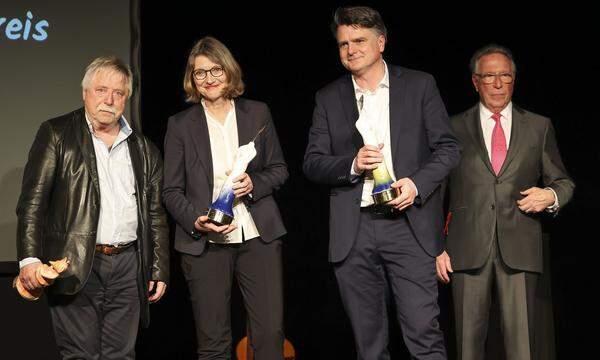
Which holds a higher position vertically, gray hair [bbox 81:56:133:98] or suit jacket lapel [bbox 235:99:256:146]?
gray hair [bbox 81:56:133:98]

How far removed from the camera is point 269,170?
3.62 metres

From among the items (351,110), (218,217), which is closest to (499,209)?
(351,110)

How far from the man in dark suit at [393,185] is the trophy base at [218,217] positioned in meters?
0.43

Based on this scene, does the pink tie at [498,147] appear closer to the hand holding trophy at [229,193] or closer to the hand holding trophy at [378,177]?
the hand holding trophy at [378,177]

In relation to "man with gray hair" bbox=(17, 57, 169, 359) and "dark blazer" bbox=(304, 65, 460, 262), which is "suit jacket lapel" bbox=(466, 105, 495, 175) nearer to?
"dark blazer" bbox=(304, 65, 460, 262)

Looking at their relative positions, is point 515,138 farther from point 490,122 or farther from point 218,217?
point 218,217

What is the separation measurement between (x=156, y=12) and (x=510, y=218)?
2280 millimetres

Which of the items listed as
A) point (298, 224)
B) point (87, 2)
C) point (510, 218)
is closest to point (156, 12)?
point (87, 2)

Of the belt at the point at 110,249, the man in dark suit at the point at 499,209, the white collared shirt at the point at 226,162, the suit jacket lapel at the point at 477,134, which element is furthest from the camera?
the suit jacket lapel at the point at 477,134

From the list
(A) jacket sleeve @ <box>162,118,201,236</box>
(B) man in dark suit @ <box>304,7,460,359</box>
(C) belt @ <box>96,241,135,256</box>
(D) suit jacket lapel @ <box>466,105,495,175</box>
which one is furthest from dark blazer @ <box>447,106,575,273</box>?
(C) belt @ <box>96,241,135,256</box>

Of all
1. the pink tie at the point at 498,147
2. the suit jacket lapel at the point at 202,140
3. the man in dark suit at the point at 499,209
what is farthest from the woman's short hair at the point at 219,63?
the pink tie at the point at 498,147

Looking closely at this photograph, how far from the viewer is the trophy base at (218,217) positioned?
3.31 m

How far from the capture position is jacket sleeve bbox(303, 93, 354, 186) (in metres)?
3.40

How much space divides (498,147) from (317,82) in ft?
4.10
